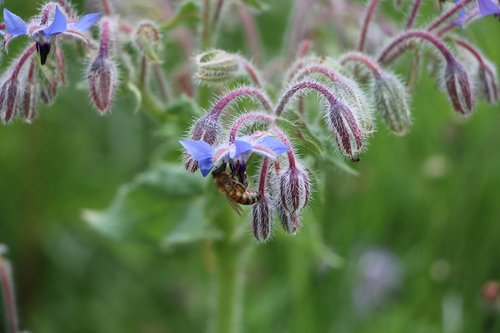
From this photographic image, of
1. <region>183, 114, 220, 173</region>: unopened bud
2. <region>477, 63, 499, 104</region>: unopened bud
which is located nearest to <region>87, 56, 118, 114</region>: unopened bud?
<region>183, 114, 220, 173</region>: unopened bud

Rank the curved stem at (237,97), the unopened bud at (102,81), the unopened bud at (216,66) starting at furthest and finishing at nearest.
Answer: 1. the unopened bud at (216,66)
2. the unopened bud at (102,81)
3. the curved stem at (237,97)

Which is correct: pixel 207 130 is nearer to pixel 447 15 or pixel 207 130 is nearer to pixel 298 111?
pixel 298 111

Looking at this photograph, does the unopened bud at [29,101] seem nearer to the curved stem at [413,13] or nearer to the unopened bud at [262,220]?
the unopened bud at [262,220]

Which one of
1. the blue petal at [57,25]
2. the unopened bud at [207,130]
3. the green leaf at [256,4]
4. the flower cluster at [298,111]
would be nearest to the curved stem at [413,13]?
the flower cluster at [298,111]

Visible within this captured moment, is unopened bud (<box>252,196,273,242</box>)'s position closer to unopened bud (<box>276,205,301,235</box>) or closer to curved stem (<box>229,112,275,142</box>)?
unopened bud (<box>276,205,301,235</box>)

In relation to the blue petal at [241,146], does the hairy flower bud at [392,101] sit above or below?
above

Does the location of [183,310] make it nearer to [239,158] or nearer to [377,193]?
[377,193]

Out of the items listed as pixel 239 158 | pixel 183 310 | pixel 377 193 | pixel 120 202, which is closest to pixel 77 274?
pixel 183 310
